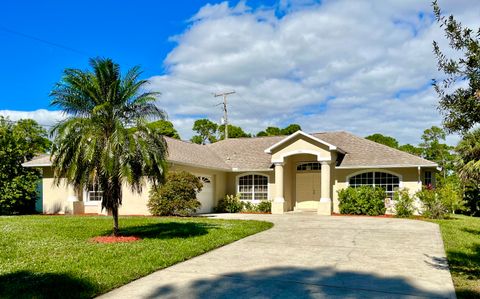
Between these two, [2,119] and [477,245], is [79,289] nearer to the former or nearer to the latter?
[477,245]

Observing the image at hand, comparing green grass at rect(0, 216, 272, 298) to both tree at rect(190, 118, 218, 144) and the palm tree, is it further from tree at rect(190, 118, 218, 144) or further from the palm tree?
tree at rect(190, 118, 218, 144)

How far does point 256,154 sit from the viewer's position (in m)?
26.6

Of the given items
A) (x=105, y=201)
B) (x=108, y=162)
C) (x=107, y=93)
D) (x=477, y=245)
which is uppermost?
(x=107, y=93)

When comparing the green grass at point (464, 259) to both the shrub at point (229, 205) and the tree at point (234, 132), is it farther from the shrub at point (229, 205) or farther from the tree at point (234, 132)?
the tree at point (234, 132)

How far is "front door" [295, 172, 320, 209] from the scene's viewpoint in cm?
2475

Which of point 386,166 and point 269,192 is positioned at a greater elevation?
point 386,166

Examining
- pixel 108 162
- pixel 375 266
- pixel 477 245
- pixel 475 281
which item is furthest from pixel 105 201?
pixel 477 245

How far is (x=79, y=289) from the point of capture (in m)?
6.54

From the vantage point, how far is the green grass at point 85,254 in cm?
669

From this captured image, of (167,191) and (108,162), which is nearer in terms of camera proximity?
(108,162)

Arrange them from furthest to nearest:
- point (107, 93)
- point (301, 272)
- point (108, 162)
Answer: point (107, 93)
point (108, 162)
point (301, 272)

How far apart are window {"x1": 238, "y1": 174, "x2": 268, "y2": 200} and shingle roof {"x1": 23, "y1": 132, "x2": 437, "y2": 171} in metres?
0.82

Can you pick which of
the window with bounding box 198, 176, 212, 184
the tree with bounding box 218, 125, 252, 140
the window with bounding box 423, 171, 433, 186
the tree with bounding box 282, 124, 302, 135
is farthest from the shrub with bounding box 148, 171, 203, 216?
the tree with bounding box 218, 125, 252, 140

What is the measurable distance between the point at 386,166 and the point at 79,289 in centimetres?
1808
